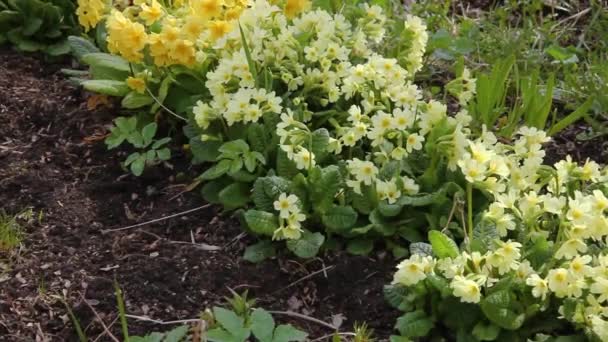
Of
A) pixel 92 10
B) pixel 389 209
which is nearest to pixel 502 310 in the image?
pixel 389 209

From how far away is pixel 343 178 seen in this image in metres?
2.89

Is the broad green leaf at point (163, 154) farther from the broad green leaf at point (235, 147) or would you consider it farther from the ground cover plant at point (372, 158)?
the broad green leaf at point (235, 147)

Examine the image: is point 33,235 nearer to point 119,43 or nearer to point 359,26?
point 119,43

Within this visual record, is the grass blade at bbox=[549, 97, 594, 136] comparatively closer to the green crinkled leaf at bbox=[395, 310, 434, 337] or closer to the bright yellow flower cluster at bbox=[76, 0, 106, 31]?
the green crinkled leaf at bbox=[395, 310, 434, 337]

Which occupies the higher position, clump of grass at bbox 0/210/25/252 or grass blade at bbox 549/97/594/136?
grass blade at bbox 549/97/594/136

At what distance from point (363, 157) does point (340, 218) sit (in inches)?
12.2

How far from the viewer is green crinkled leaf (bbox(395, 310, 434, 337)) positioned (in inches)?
98.6

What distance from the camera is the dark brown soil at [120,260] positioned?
2.67 metres

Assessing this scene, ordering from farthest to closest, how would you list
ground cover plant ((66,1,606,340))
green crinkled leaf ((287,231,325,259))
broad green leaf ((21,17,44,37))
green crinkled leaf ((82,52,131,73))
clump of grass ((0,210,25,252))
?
broad green leaf ((21,17,44,37))
green crinkled leaf ((82,52,131,73))
clump of grass ((0,210,25,252))
green crinkled leaf ((287,231,325,259))
ground cover plant ((66,1,606,340))

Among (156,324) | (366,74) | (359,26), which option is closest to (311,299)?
(156,324)

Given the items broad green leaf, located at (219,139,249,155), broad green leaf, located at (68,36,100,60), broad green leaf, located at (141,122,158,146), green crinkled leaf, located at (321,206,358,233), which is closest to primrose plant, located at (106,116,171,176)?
broad green leaf, located at (141,122,158,146)

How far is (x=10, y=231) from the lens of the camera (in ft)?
9.53

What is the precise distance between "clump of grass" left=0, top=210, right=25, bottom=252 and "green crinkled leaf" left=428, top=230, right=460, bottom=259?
1.25 meters

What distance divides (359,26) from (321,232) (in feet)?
2.64
